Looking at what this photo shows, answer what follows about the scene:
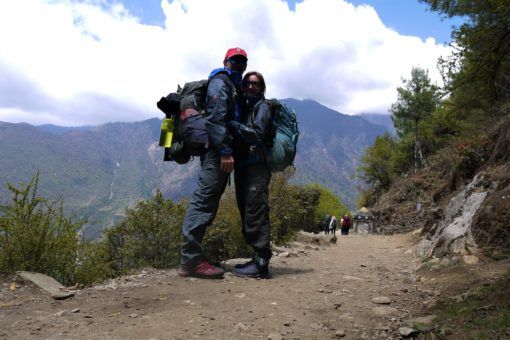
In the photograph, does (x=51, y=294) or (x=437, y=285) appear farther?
(x=437, y=285)

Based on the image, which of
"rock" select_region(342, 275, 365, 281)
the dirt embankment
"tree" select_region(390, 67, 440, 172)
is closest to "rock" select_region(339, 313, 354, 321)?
"rock" select_region(342, 275, 365, 281)

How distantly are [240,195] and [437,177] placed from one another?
26.5m

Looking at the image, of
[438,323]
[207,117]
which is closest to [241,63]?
[207,117]

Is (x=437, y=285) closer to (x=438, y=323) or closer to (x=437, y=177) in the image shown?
(x=438, y=323)

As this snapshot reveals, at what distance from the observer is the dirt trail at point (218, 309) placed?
292 cm

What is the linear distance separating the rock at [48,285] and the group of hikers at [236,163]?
4.26 feet

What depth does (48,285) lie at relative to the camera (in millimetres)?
4148

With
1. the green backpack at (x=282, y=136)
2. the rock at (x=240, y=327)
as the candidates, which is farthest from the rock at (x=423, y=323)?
the green backpack at (x=282, y=136)

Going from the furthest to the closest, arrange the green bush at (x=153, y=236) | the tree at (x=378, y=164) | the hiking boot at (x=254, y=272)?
the tree at (x=378, y=164), the green bush at (x=153, y=236), the hiking boot at (x=254, y=272)

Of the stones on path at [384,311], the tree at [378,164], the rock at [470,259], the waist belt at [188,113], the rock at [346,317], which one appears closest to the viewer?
the rock at [346,317]

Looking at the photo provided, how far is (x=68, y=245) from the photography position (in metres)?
5.04

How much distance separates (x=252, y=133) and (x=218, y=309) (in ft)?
6.69

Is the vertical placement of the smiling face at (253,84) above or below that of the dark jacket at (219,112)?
above

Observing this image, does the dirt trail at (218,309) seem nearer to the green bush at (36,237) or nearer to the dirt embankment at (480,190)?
the green bush at (36,237)
